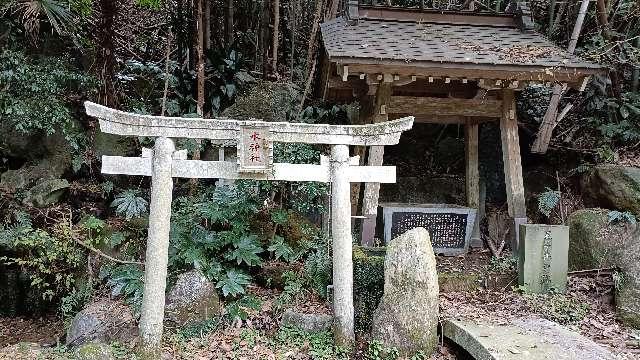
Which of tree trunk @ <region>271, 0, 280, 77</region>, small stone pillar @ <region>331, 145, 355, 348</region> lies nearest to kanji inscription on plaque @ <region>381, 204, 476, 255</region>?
small stone pillar @ <region>331, 145, 355, 348</region>

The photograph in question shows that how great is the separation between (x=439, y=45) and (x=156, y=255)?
4985mm

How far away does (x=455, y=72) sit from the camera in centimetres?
645

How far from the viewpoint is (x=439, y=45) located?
7.08 meters

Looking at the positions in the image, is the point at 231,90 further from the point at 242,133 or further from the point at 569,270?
the point at 569,270

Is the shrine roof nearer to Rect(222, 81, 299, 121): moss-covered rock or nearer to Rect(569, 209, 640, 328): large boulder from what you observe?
Rect(222, 81, 299, 121): moss-covered rock

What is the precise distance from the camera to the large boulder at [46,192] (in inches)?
316

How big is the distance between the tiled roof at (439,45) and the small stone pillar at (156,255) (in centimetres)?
258

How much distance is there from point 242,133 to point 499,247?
17.2 ft

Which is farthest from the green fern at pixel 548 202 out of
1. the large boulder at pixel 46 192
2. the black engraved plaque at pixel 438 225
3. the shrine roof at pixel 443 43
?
the large boulder at pixel 46 192

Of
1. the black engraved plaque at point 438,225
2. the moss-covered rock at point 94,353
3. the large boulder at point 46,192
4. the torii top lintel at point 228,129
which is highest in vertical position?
the torii top lintel at point 228,129

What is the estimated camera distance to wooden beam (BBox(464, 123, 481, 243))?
838 cm

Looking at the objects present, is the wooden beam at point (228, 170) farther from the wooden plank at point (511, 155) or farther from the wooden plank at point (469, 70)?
the wooden plank at point (511, 155)

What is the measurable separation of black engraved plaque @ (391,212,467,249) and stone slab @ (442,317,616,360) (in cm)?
242

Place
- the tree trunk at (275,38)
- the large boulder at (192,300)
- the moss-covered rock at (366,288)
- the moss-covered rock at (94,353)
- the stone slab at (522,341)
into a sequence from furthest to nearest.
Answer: the tree trunk at (275,38) < the moss-covered rock at (366,288) < the large boulder at (192,300) < the moss-covered rock at (94,353) < the stone slab at (522,341)
